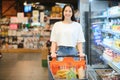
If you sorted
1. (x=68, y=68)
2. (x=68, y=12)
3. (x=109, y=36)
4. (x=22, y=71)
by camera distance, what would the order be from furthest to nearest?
(x=22, y=71) < (x=109, y=36) < (x=68, y=12) < (x=68, y=68)

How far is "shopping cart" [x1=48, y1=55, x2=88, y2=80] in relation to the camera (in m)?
4.36

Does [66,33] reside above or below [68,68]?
above

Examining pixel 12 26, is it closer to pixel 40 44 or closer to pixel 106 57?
pixel 40 44

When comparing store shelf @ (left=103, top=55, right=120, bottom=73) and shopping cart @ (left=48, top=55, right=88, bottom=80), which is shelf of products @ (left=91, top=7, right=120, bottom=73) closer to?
store shelf @ (left=103, top=55, right=120, bottom=73)

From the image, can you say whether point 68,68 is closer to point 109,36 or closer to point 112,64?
point 112,64

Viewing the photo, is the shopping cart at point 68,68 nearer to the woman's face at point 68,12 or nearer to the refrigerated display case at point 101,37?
the woman's face at point 68,12

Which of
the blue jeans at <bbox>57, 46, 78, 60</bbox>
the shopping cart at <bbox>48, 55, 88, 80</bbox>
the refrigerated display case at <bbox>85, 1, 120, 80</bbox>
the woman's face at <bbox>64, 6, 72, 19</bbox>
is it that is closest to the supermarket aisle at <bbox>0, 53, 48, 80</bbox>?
the refrigerated display case at <bbox>85, 1, 120, 80</bbox>

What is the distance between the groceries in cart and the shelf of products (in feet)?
9.25

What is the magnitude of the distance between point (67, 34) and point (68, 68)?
26.1 inches

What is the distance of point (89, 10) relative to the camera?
9953 millimetres

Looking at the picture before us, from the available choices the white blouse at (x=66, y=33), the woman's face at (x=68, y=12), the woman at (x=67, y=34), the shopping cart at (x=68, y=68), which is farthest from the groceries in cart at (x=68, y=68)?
the woman's face at (x=68, y=12)

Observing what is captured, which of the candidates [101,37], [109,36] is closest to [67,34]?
[109,36]

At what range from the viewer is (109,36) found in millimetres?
9227

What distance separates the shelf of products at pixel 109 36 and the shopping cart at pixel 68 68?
111 inches
